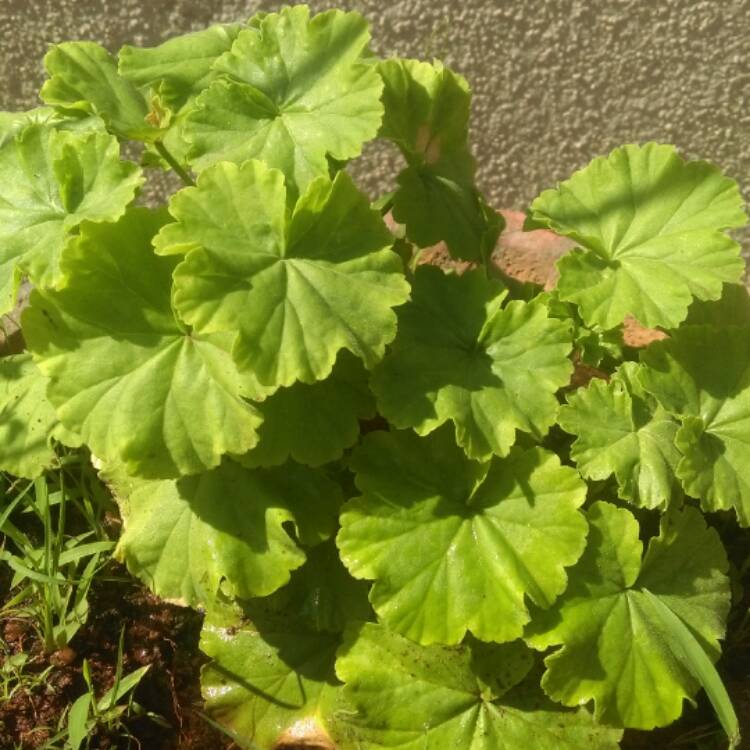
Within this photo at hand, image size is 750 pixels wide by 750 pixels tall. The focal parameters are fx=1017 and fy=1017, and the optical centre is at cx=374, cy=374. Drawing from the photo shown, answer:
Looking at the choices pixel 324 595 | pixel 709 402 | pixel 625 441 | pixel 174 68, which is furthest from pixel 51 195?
pixel 709 402

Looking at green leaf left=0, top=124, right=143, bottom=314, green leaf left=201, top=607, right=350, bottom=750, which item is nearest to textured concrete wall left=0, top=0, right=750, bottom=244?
green leaf left=0, top=124, right=143, bottom=314

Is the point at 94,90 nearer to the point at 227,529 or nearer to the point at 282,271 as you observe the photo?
the point at 282,271

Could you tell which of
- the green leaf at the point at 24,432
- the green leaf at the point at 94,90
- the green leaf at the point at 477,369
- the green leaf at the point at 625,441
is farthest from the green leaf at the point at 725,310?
the green leaf at the point at 24,432

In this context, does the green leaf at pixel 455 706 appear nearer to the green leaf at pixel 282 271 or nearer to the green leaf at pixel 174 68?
the green leaf at pixel 282 271

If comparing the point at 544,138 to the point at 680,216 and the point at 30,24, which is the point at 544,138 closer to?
the point at 680,216

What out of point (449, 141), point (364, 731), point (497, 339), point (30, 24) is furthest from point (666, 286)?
point (30, 24)

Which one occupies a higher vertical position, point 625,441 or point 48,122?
point 48,122
